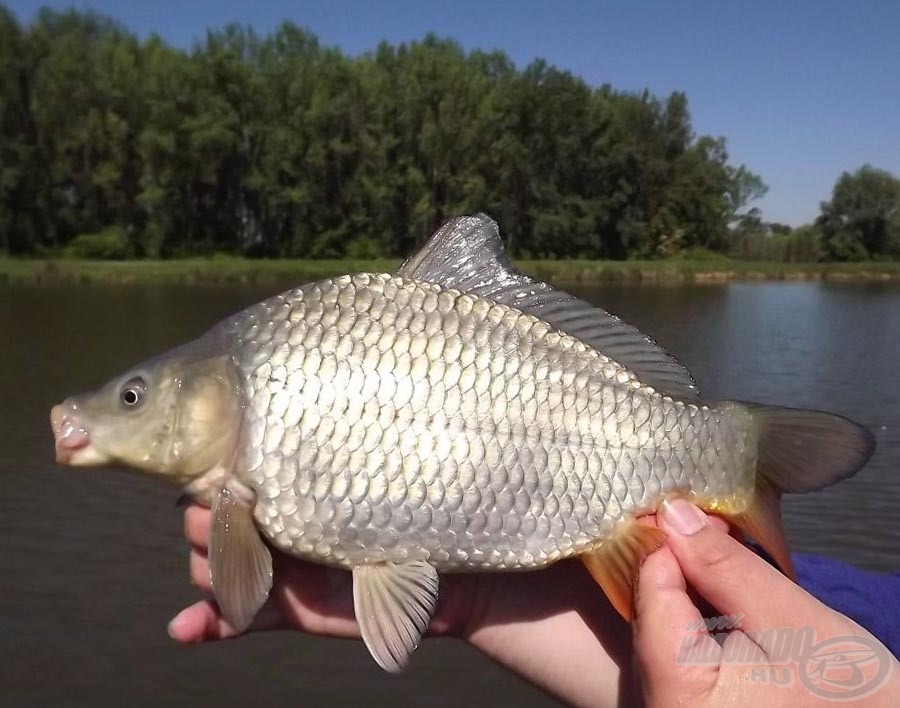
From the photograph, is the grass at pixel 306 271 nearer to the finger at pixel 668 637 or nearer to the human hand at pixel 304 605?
the human hand at pixel 304 605

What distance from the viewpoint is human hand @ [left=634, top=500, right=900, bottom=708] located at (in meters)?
1.43

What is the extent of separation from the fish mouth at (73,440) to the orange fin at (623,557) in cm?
89

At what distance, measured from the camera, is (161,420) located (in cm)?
164

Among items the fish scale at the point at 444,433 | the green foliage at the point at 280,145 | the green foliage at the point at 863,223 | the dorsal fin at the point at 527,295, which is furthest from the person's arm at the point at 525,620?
the green foliage at the point at 863,223

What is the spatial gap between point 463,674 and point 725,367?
9.52 metres

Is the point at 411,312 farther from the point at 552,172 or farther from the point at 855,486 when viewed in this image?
the point at 552,172

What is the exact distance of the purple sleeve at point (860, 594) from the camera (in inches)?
72.9

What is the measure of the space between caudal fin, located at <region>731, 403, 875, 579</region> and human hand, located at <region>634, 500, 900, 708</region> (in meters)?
0.13

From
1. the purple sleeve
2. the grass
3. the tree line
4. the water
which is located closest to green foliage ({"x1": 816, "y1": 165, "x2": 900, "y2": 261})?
the grass

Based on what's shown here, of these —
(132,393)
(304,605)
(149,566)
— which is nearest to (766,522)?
(304,605)

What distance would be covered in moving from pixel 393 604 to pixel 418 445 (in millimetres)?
277

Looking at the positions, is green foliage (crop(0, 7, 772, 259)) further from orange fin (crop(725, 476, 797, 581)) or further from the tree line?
orange fin (crop(725, 476, 797, 581))

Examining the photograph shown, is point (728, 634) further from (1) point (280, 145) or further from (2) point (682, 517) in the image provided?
(1) point (280, 145)

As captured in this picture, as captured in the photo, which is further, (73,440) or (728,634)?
(73,440)
